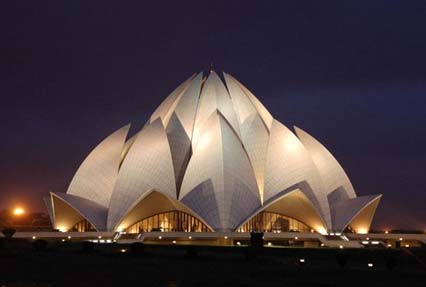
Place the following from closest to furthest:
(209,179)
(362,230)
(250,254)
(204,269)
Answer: (204,269) < (250,254) < (209,179) < (362,230)

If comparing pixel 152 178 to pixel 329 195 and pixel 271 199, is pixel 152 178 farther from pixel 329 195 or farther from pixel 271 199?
pixel 329 195

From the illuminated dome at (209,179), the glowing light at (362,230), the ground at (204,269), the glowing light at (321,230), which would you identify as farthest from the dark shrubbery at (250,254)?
the glowing light at (362,230)

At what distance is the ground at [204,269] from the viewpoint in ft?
56.3

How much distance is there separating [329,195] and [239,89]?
36.4ft

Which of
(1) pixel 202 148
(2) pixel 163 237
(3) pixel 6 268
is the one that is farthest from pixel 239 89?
(3) pixel 6 268

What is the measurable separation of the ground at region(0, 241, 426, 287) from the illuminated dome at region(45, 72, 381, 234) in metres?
14.2

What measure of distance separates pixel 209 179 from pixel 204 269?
21.5m

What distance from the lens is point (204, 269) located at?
67.6 ft

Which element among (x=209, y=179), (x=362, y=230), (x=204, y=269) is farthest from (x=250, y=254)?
(x=362, y=230)

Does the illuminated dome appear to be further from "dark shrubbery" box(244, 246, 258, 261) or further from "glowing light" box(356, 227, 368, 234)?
"dark shrubbery" box(244, 246, 258, 261)

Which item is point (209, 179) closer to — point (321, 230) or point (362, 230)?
point (321, 230)

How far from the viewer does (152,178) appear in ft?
143

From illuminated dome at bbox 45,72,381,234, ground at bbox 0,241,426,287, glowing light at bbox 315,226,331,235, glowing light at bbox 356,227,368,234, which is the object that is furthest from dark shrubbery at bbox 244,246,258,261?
glowing light at bbox 356,227,368,234

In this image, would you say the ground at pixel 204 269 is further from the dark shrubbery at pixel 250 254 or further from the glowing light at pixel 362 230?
the glowing light at pixel 362 230
